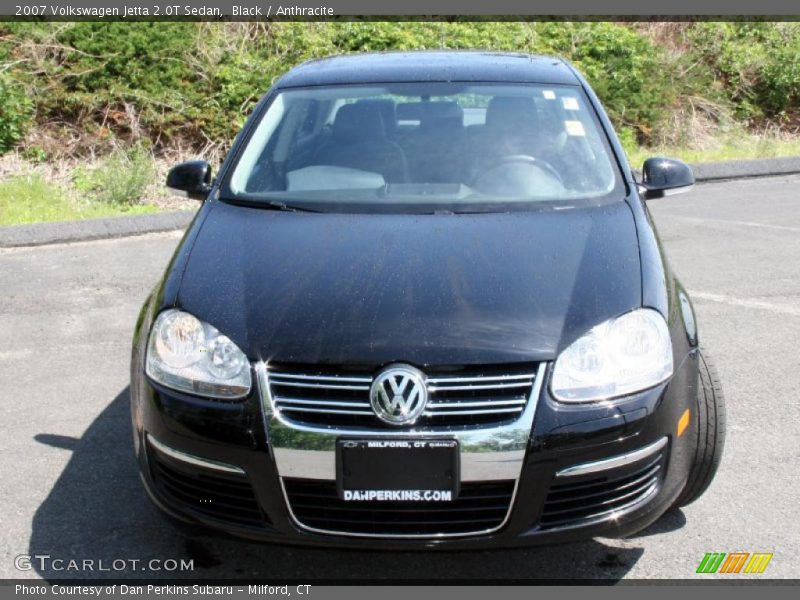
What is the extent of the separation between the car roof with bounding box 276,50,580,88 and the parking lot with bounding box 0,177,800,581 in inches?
69.3

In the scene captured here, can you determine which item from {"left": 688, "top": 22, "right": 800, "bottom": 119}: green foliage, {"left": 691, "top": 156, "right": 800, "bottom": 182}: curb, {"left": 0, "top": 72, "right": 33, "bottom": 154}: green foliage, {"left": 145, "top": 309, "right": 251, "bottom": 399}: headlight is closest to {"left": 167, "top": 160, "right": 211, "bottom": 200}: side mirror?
{"left": 145, "top": 309, "right": 251, "bottom": 399}: headlight

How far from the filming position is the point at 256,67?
12.4 m

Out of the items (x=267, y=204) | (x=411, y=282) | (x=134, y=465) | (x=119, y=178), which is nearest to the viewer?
(x=411, y=282)

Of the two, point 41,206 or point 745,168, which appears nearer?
point 41,206

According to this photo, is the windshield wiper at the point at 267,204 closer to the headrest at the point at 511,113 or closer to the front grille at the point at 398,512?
the headrest at the point at 511,113

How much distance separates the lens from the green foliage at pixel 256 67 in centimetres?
1171

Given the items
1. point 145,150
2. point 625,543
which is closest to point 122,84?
point 145,150

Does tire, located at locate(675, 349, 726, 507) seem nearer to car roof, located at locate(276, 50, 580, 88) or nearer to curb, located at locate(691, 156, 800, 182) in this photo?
car roof, located at locate(276, 50, 580, 88)

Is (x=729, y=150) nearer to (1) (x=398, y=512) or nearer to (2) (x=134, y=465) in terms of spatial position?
(2) (x=134, y=465)

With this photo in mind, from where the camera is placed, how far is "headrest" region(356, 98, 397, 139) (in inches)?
187

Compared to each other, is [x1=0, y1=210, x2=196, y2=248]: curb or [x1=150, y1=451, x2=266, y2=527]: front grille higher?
[x1=150, y1=451, x2=266, y2=527]: front grille

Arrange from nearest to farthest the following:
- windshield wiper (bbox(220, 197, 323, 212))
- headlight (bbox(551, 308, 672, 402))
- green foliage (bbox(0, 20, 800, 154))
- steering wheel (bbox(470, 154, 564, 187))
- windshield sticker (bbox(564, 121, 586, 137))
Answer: headlight (bbox(551, 308, 672, 402)) → windshield wiper (bbox(220, 197, 323, 212)) → steering wheel (bbox(470, 154, 564, 187)) → windshield sticker (bbox(564, 121, 586, 137)) → green foliage (bbox(0, 20, 800, 154))

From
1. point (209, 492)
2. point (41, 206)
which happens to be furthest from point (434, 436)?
point (41, 206)

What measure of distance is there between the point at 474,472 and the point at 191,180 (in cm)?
230
